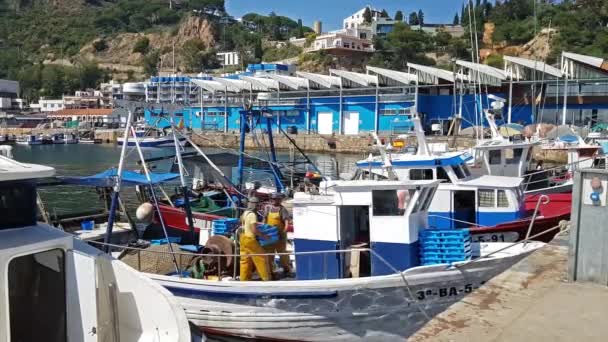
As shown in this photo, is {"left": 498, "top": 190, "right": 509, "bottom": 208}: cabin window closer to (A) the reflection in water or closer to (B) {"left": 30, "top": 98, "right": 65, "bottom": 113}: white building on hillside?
(A) the reflection in water

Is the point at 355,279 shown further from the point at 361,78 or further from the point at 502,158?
the point at 361,78

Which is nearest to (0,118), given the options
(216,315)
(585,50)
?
(585,50)

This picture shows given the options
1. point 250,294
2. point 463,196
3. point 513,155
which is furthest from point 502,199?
point 250,294

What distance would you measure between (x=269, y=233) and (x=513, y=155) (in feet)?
30.4

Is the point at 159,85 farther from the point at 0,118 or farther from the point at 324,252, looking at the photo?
the point at 324,252

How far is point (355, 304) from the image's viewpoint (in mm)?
8664

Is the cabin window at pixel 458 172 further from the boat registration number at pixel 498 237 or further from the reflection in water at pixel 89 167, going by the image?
the reflection in water at pixel 89 167

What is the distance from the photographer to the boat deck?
458cm

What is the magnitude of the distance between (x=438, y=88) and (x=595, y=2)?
41617 millimetres

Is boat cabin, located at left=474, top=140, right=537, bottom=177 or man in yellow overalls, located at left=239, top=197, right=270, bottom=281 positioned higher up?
boat cabin, located at left=474, top=140, right=537, bottom=177

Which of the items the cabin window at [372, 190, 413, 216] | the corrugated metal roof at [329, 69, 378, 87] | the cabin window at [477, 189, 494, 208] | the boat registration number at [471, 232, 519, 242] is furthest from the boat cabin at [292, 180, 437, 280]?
the corrugated metal roof at [329, 69, 378, 87]

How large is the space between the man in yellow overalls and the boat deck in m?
3.95

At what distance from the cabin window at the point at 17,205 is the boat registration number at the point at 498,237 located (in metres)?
9.18

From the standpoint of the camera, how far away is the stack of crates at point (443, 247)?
867cm
